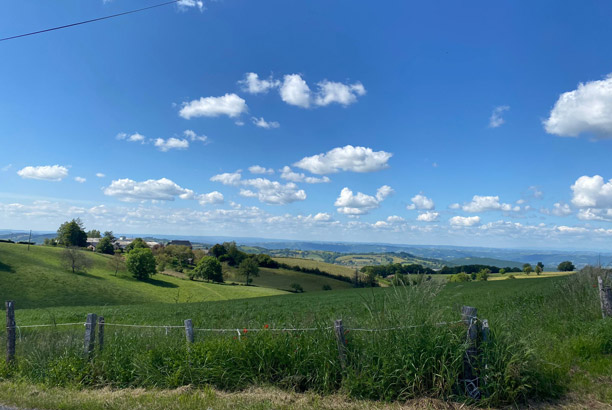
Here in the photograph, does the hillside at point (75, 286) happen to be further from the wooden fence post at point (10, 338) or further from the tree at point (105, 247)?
the wooden fence post at point (10, 338)

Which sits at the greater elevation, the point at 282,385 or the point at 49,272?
the point at 282,385

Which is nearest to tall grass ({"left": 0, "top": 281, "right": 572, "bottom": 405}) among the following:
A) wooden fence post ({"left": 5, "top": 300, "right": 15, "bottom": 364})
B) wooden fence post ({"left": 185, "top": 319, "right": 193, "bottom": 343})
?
wooden fence post ({"left": 185, "top": 319, "right": 193, "bottom": 343})

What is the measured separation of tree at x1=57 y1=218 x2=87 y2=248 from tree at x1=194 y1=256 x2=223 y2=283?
155 ft

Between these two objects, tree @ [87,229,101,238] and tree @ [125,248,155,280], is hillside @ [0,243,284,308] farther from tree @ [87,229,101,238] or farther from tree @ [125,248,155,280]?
tree @ [87,229,101,238]

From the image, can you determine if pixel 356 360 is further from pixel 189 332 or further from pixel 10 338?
pixel 10 338

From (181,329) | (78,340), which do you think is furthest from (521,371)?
(78,340)

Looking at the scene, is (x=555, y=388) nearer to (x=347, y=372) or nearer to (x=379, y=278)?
(x=347, y=372)

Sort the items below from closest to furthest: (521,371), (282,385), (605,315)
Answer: (521,371) → (282,385) → (605,315)

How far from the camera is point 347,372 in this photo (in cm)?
555

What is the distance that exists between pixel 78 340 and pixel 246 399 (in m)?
4.27

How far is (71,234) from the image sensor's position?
356 ft

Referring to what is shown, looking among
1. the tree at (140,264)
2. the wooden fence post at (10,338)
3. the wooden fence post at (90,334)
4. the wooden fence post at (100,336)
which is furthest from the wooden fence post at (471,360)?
the tree at (140,264)

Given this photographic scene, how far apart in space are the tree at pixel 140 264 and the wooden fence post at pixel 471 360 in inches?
3226

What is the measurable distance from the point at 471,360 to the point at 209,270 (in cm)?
8782
